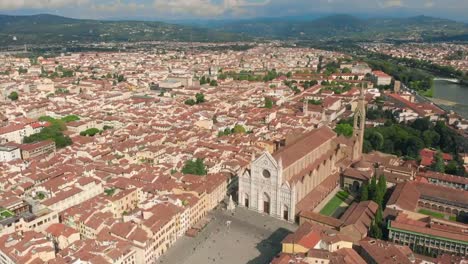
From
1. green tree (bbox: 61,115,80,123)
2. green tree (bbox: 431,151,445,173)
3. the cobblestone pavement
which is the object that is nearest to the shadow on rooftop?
the cobblestone pavement

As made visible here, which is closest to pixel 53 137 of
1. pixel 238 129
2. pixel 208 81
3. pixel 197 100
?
pixel 238 129

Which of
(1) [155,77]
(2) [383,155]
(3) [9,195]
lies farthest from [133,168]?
(1) [155,77]

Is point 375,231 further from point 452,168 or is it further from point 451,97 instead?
point 451,97

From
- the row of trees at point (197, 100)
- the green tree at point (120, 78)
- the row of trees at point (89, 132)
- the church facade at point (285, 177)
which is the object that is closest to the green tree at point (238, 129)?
the church facade at point (285, 177)

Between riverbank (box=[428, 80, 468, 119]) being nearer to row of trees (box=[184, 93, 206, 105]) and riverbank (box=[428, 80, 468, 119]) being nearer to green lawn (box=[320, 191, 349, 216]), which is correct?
green lawn (box=[320, 191, 349, 216])

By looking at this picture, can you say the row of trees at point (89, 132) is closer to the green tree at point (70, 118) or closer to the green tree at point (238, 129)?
the green tree at point (70, 118)
